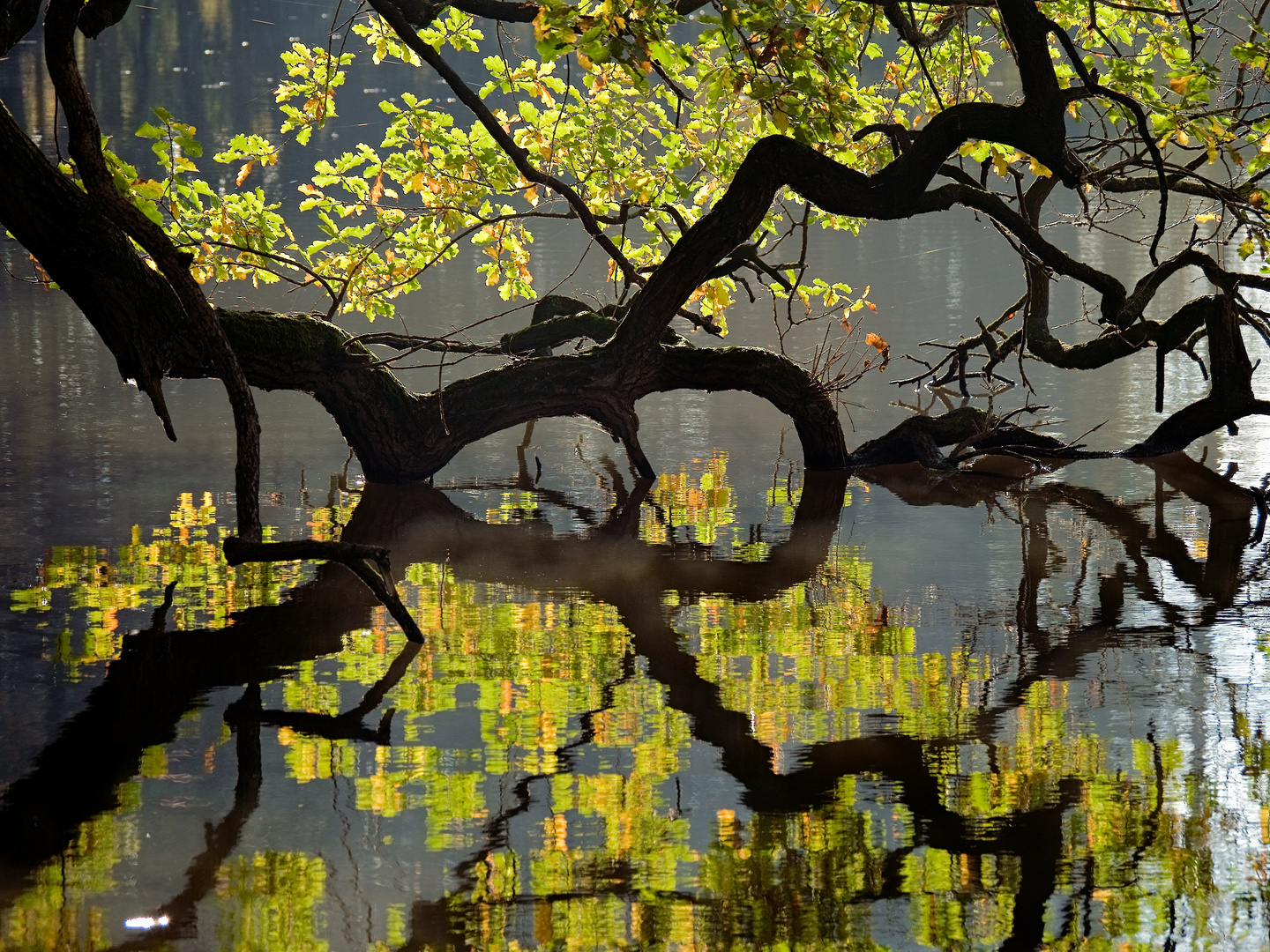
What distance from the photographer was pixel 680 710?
16.8ft

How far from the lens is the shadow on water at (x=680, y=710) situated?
12.1 ft

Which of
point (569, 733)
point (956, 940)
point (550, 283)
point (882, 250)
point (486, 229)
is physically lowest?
point (956, 940)

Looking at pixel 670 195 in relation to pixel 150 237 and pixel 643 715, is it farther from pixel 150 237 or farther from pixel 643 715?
pixel 643 715

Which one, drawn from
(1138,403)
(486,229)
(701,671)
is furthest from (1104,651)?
(1138,403)

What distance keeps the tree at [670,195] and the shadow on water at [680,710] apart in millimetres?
1140

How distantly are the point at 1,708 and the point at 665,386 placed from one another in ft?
19.5

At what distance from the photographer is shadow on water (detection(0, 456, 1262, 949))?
370cm

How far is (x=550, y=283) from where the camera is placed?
69.7 feet

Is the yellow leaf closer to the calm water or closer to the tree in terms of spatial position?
the tree

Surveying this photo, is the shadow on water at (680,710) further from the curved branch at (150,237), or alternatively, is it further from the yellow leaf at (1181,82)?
the yellow leaf at (1181,82)

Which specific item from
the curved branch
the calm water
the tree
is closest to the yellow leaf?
the tree

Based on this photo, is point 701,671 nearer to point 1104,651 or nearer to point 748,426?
point 1104,651

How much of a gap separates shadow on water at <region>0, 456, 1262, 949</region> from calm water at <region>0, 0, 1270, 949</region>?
19mm

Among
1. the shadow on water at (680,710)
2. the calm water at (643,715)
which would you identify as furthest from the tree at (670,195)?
the shadow on water at (680,710)
